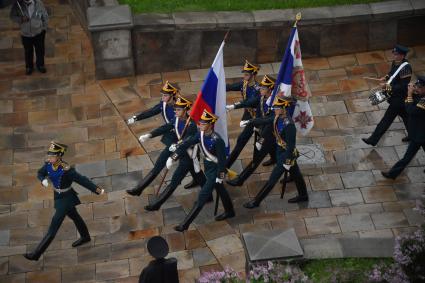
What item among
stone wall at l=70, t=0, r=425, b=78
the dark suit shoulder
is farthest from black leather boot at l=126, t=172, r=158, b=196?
the dark suit shoulder

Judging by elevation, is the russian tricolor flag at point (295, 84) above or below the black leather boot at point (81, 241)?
above

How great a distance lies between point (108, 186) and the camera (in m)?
13.0

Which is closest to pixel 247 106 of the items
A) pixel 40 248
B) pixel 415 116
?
pixel 415 116

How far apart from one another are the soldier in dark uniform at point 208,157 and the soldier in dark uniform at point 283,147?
68 centimetres

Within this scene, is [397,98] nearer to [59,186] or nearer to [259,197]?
[259,197]

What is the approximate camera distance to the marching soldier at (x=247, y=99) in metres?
12.6

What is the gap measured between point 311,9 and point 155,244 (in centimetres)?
723

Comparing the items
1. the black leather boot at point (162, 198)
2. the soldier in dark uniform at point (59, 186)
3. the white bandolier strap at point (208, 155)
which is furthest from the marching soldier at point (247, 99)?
the soldier in dark uniform at point (59, 186)

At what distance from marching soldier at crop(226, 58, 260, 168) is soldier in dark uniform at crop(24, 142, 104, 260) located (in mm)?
2407

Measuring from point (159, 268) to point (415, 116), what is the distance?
4865 mm

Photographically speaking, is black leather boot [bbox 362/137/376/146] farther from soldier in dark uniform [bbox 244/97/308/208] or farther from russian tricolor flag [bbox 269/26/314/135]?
soldier in dark uniform [bbox 244/97/308/208]

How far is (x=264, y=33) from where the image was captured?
49.9ft

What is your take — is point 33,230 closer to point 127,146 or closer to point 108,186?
point 108,186

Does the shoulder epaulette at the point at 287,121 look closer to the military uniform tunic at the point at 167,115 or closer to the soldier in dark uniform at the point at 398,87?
the military uniform tunic at the point at 167,115
